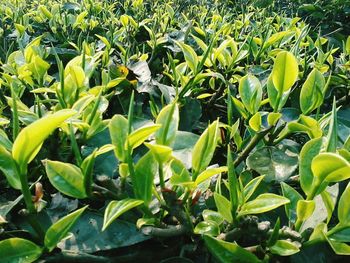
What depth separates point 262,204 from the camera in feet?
2.59

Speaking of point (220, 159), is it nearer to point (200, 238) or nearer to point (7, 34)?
point (200, 238)

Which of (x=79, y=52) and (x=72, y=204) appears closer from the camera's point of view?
(x=72, y=204)

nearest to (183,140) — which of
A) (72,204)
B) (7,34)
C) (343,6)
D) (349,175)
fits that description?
(72,204)

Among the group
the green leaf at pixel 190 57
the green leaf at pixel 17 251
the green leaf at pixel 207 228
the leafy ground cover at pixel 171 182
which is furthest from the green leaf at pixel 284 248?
the green leaf at pixel 190 57

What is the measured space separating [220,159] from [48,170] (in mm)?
526

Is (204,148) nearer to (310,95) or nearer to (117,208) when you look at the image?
(117,208)

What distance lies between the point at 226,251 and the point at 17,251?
0.38m

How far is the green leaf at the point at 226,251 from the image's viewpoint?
2.50 feet

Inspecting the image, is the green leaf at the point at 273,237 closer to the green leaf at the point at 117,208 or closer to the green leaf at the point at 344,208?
the green leaf at the point at 344,208

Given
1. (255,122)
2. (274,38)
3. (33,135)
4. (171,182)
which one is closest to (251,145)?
(255,122)

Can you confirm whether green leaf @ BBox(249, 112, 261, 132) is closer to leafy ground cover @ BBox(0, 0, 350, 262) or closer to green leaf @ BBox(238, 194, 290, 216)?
leafy ground cover @ BBox(0, 0, 350, 262)

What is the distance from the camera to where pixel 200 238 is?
86cm

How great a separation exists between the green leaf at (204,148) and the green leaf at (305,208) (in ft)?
0.63

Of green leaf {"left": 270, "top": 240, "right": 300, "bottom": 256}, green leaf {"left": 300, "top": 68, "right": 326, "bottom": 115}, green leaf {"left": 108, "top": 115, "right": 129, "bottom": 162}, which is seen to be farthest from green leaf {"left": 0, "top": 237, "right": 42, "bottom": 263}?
green leaf {"left": 300, "top": 68, "right": 326, "bottom": 115}
